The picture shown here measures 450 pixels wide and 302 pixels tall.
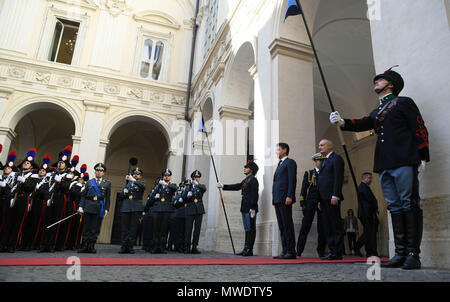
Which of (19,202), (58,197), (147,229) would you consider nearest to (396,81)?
(58,197)

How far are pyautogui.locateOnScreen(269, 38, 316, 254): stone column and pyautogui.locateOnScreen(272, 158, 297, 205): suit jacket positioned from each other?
0.85 metres

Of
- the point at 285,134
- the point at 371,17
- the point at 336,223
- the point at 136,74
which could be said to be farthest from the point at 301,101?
the point at 136,74

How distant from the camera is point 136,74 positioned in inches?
543

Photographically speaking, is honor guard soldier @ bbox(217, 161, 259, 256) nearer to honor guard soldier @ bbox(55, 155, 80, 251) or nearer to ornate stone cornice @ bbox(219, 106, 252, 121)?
honor guard soldier @ bbox(55, 155, 80, 251)

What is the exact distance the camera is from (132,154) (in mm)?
17906

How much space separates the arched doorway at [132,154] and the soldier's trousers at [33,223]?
10.5 metres

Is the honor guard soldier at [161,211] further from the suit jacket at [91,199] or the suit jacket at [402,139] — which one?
the suit jacket at [402,139]

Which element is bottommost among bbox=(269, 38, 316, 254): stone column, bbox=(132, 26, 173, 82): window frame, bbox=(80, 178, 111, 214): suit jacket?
bbox=(80, 178, 111, 214): suit jacket

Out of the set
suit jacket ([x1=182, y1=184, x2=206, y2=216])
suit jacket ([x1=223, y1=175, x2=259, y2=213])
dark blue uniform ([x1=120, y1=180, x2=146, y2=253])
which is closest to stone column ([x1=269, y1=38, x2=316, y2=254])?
suit jacket ([x1=223, y1=175, x2=259, y2=213])

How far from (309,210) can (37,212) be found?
5.04m

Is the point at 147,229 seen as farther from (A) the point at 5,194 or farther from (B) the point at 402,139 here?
(B) the point at 402,139

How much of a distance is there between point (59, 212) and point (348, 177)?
1085 cm

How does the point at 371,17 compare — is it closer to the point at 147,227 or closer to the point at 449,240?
the point at 449,240

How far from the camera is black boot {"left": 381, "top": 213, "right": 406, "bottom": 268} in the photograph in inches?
102
